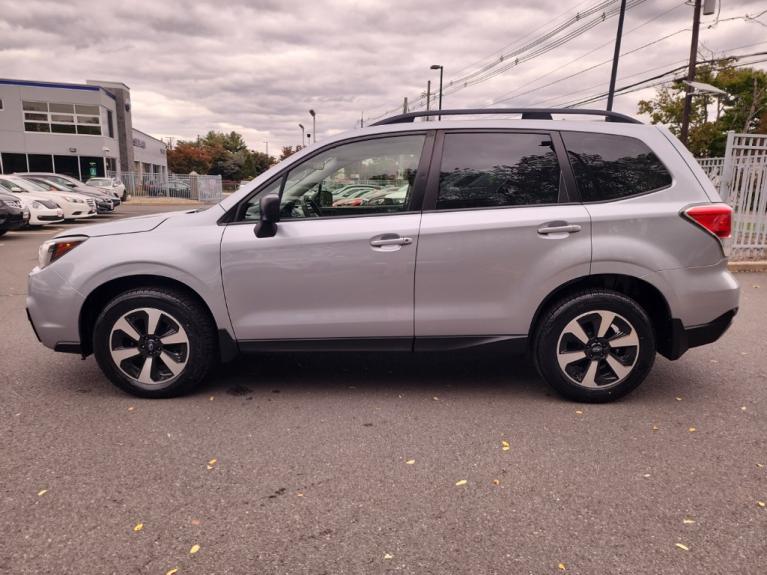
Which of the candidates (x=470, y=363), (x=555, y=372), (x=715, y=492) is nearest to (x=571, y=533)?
(x=715, y=492)

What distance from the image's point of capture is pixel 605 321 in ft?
11.8

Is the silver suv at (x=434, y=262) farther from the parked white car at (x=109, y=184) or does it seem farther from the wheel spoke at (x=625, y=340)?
the parked white car at (x=109, y=184)

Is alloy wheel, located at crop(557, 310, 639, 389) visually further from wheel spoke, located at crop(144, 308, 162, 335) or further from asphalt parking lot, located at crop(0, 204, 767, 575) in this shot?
wheel spoke, located at crop(144, 308, 162, 335)

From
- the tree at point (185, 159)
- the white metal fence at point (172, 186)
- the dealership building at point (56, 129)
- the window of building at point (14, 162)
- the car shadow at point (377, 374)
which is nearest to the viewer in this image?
the car shadow at point (377, 374)

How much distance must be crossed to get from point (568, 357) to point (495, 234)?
943 mm

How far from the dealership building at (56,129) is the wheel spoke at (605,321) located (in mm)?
42887

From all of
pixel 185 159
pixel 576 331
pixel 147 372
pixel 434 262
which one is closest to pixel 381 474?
pixel 434 262

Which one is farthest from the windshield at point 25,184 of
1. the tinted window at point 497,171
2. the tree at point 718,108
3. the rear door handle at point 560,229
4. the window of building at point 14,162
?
the tree at point 718,108

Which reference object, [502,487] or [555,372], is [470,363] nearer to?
[555,372]

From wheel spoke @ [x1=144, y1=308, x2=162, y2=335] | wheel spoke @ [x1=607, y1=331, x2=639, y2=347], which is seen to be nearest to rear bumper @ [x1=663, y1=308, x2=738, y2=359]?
wheel spoke @ [x1=607, y1=331, x2=639, y2=347]

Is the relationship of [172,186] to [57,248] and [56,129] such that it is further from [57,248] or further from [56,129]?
[57,248]

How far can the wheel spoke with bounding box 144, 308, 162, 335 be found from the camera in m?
3.64

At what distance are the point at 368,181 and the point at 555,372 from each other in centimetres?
177

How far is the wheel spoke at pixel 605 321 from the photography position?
3.58 metres
